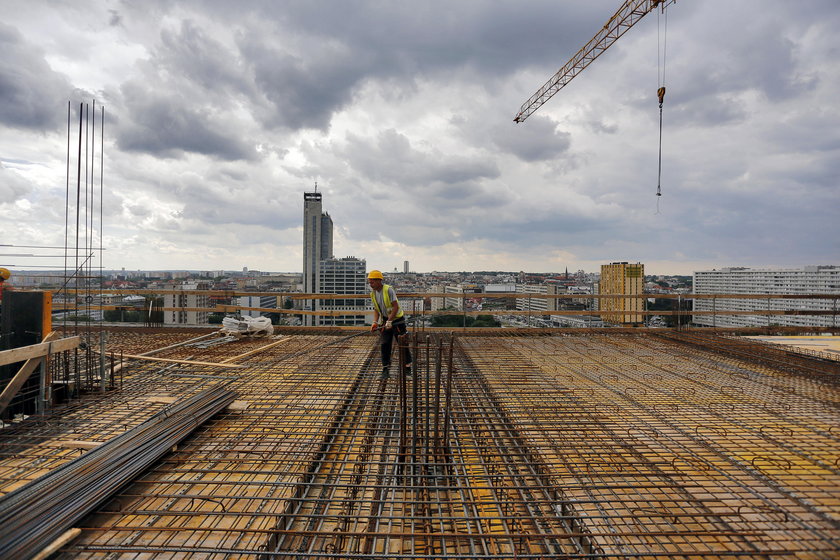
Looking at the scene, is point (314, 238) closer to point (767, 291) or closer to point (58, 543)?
point (767, 291)

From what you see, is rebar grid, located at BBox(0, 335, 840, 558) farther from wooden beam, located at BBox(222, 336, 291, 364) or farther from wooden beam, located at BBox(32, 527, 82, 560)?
wooden beam, located at BBox(222, 336, 291, 364)

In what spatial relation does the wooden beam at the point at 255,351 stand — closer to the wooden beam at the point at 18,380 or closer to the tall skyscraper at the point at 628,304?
the wooden beam at the point at 18,380

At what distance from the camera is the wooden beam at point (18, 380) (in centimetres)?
361

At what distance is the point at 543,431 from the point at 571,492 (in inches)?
35.7

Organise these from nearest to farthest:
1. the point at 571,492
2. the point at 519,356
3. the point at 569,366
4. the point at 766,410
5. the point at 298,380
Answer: the point at 571,492
the point at 766,410
the point at 298,380
the point at 569,366
the point at 519,356

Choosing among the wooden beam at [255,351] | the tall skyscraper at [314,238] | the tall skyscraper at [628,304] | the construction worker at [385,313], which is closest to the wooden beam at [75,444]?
the wooden beam at [255,351]

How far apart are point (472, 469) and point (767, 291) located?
25.3m

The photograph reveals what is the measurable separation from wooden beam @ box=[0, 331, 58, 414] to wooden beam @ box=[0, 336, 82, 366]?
9 cm

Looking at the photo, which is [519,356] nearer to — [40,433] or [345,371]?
[345,371]

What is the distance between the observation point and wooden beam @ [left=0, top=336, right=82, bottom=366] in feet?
11.6

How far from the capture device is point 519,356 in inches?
267

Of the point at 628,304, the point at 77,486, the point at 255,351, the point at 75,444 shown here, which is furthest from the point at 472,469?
the point at 628,304

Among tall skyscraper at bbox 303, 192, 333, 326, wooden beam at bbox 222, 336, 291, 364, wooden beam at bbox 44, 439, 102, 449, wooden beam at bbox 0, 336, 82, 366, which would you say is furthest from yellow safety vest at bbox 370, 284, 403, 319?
tall skyscraper at bbox 303, 192, 333, 326

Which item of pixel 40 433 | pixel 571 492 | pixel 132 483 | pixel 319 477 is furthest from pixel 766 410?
pixel 40 433
